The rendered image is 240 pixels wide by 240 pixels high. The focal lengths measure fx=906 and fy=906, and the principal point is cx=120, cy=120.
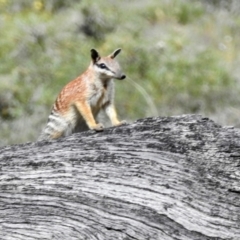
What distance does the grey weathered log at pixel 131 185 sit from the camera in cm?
783

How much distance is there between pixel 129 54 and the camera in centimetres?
2117

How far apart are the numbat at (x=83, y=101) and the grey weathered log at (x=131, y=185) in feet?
4.47

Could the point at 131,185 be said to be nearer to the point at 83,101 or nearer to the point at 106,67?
the point at 83,101

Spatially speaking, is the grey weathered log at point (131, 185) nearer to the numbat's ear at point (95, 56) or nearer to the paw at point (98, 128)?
the paw at point (98, 128)

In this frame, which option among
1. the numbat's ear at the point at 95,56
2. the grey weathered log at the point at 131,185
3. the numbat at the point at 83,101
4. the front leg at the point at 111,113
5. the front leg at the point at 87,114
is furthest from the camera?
the numbat's ear at the point at 95,56

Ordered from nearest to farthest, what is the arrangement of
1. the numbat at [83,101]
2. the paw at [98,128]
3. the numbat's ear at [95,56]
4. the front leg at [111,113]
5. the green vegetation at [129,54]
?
the paw at [98,128] → the front leg at [111,113] → the numbat at [83,101] → the numbat's ear at [95,56] → the green vegetation at [129,54]

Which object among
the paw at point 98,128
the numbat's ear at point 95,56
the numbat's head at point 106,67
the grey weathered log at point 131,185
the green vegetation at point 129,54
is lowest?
the grey weathered log at point 131,185

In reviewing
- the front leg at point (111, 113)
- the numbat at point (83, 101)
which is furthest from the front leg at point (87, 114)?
the front leg at point (111, 113)

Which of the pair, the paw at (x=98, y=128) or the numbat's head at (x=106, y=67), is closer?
the paw at (x=98, y=128)

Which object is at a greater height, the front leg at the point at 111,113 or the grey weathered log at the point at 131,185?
the front leg at the point at 111,113

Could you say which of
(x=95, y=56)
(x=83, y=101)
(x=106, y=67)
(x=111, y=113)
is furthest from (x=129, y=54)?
(x=111, y=113)

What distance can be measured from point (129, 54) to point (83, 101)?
11.3 m

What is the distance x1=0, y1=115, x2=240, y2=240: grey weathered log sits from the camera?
7.83 meters

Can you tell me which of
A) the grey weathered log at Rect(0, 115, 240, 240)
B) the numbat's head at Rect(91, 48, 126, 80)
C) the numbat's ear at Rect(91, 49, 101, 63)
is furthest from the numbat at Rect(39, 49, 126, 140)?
the grey weathered log at Rect(0, 115, 240, 240)
